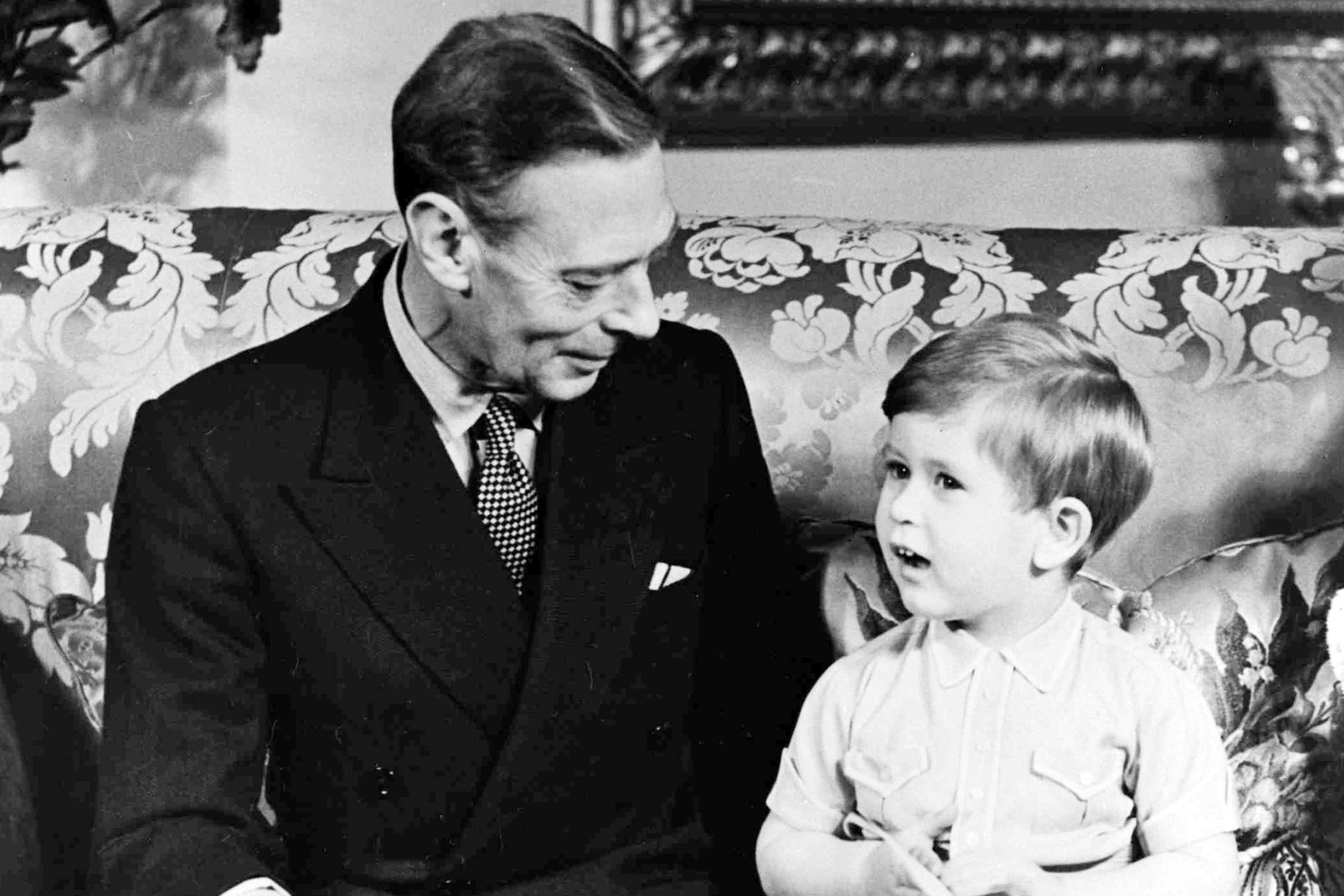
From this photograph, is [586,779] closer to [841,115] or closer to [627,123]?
[627,123]

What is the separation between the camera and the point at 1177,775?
128cm

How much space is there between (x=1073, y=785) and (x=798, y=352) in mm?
609

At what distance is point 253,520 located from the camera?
138 centimetres

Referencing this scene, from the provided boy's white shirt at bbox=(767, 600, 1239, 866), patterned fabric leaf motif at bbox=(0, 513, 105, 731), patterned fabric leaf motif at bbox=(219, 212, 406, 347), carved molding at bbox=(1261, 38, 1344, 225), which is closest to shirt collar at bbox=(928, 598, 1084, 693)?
boy's white shirt at bbox=(767, 600, 1239, 866)

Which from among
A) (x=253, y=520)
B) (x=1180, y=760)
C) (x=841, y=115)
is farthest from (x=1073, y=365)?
(x=841, y=115)

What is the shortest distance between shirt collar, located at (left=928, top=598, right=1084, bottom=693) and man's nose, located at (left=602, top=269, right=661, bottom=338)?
1.20 ft

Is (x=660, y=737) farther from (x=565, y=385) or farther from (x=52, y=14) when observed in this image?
(x=52, y=14)

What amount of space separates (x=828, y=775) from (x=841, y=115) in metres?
1.32

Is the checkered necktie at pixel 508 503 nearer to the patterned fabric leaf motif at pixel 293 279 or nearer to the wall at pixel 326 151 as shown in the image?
the patterned fabric leaf motif at pixel 293 279

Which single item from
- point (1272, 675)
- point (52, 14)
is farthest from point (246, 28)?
point (1272, 675)

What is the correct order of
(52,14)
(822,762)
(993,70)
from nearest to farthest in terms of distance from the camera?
(822,762) → (52,14) → (993,70)

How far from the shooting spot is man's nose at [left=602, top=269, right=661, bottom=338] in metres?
1.33

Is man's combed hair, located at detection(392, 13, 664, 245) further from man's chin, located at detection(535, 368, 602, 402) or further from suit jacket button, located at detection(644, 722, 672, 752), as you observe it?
suit jacket button, located at detection(644, 722, 672, 752)

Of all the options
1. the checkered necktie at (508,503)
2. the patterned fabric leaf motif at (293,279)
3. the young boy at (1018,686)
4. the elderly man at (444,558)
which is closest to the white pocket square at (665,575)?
the elderly man at (444,558)
